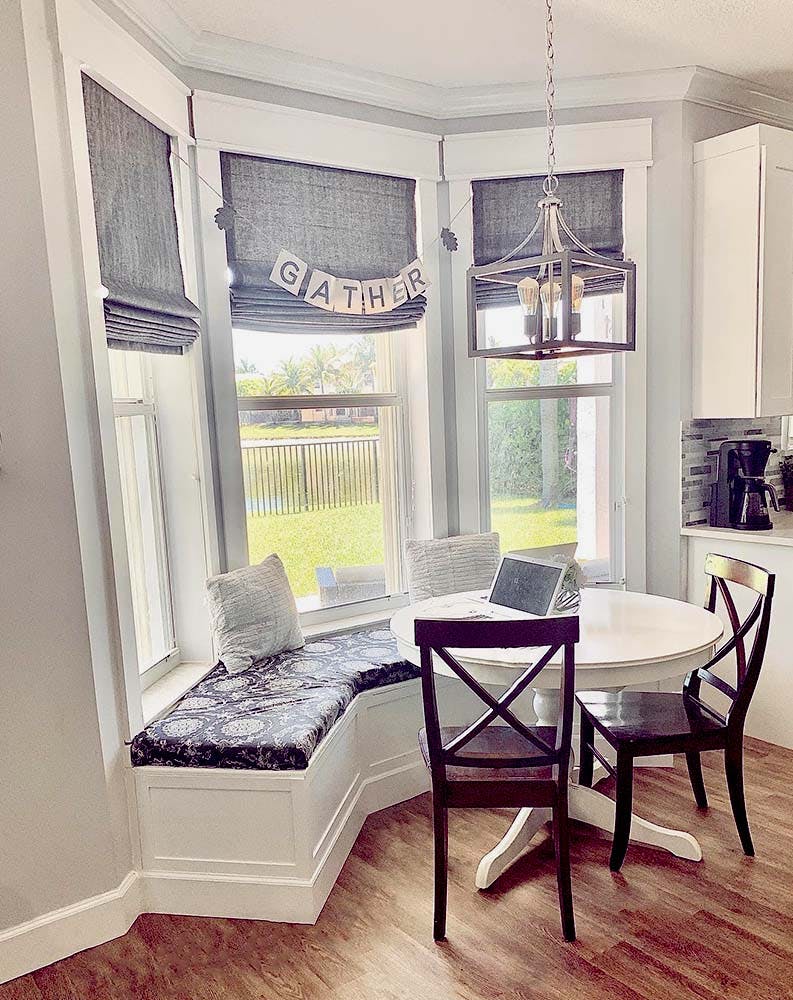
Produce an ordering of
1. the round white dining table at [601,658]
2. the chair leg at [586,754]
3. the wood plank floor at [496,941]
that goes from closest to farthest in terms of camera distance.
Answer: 1. the wood plank floor at [496,941]
2. the round white dining table at [601,658]
3. the chair leg at [586,754]

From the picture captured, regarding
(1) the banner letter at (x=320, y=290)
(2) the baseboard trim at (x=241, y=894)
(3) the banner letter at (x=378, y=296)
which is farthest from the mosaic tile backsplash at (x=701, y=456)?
(2) the baseboard trim at (x=241, y=894)

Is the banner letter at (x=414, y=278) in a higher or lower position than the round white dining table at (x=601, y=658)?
higher

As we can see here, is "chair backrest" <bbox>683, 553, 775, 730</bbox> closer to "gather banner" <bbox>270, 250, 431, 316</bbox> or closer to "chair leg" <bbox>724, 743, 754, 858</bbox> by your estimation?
"chair leg" <bbox>724, 743, 754, 858</bbox>

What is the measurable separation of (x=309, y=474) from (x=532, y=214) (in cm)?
149

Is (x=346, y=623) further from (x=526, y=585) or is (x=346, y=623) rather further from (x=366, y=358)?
(x=366, y=358)

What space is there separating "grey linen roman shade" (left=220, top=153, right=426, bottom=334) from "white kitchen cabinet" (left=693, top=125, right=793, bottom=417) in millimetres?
1248

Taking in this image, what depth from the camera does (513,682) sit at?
90.3 inches

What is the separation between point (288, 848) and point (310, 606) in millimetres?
1195

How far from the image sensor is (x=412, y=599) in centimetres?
335

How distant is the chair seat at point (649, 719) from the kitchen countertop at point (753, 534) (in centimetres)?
91

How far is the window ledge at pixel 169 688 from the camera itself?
2.55 meters

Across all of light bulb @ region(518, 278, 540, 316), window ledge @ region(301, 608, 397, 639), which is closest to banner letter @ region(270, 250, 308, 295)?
light bulb @ region(518, 278, 540, 316)

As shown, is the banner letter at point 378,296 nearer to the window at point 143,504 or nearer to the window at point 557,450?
the window at point 557,450

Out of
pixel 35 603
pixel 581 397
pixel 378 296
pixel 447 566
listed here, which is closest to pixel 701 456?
pixel 581 397
